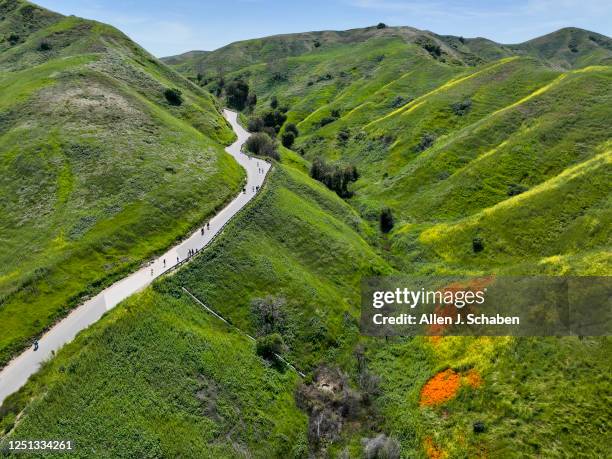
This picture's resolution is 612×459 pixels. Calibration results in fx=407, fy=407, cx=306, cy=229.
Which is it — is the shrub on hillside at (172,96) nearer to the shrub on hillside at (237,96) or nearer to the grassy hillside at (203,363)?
the grassy hillside at (203,363)

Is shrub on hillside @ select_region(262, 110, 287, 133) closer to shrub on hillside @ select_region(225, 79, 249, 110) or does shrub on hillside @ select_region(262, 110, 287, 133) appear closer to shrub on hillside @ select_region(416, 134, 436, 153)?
shrub on hillside @ select_region(225, 79, 249, 110)

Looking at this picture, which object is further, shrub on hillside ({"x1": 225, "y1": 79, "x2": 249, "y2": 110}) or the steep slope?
shrub on hillside ({"x1": 225, "y1": 79, "x2": 249, "y2": 110})

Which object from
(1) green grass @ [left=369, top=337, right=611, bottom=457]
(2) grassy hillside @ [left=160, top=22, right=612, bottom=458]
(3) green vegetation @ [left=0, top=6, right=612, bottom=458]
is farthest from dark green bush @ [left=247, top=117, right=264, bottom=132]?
(1) green grass @ [left=369, top=337, right=611, bottom=457]

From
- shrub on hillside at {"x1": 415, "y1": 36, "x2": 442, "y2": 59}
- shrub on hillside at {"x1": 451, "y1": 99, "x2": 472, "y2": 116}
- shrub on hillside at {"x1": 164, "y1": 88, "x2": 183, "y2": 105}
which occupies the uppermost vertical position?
shrub on hillside at {"x1": 415, "y1": 36, "x2": 442, "y2": 59}

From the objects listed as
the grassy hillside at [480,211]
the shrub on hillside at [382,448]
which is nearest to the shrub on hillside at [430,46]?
the grassy hillside at [480,211]

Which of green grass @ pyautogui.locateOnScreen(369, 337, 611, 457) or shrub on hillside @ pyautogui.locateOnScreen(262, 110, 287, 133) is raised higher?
shrub on hillside @ pyautogui.locateOnScreen(262, 110, 287, 133)

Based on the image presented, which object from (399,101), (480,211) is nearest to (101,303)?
(480,211)

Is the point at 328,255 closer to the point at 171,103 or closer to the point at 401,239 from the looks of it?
the point at 401,239

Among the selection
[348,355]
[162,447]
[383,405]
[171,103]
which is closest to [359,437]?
[383,405]
